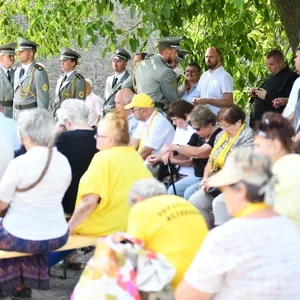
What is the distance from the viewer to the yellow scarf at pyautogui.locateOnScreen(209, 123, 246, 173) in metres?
7.40

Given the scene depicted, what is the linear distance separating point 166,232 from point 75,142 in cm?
240

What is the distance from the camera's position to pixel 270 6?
37.1ft

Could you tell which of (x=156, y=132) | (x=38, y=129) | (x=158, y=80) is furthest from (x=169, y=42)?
(x=38, y=129)

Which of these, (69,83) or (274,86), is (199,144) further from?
(69,83)

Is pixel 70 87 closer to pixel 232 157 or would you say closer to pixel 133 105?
pixel 133 105

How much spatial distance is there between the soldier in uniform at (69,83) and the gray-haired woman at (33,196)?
17.0 ft

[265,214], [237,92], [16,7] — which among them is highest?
[265,214]

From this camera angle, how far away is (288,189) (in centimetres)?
512

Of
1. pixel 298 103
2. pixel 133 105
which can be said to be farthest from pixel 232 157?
pixel 133 105

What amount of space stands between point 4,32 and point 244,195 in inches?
381

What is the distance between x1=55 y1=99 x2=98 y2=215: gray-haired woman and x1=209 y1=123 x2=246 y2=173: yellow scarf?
1.05 meters

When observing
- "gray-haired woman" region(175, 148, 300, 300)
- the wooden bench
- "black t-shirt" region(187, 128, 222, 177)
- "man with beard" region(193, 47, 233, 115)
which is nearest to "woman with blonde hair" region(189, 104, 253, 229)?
"black t-shirt" region(187, 128, 222, 177)

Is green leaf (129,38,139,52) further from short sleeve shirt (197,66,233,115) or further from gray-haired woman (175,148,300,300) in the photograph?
gray-haired woman (175,148,300,300)

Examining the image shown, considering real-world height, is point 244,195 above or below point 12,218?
above
